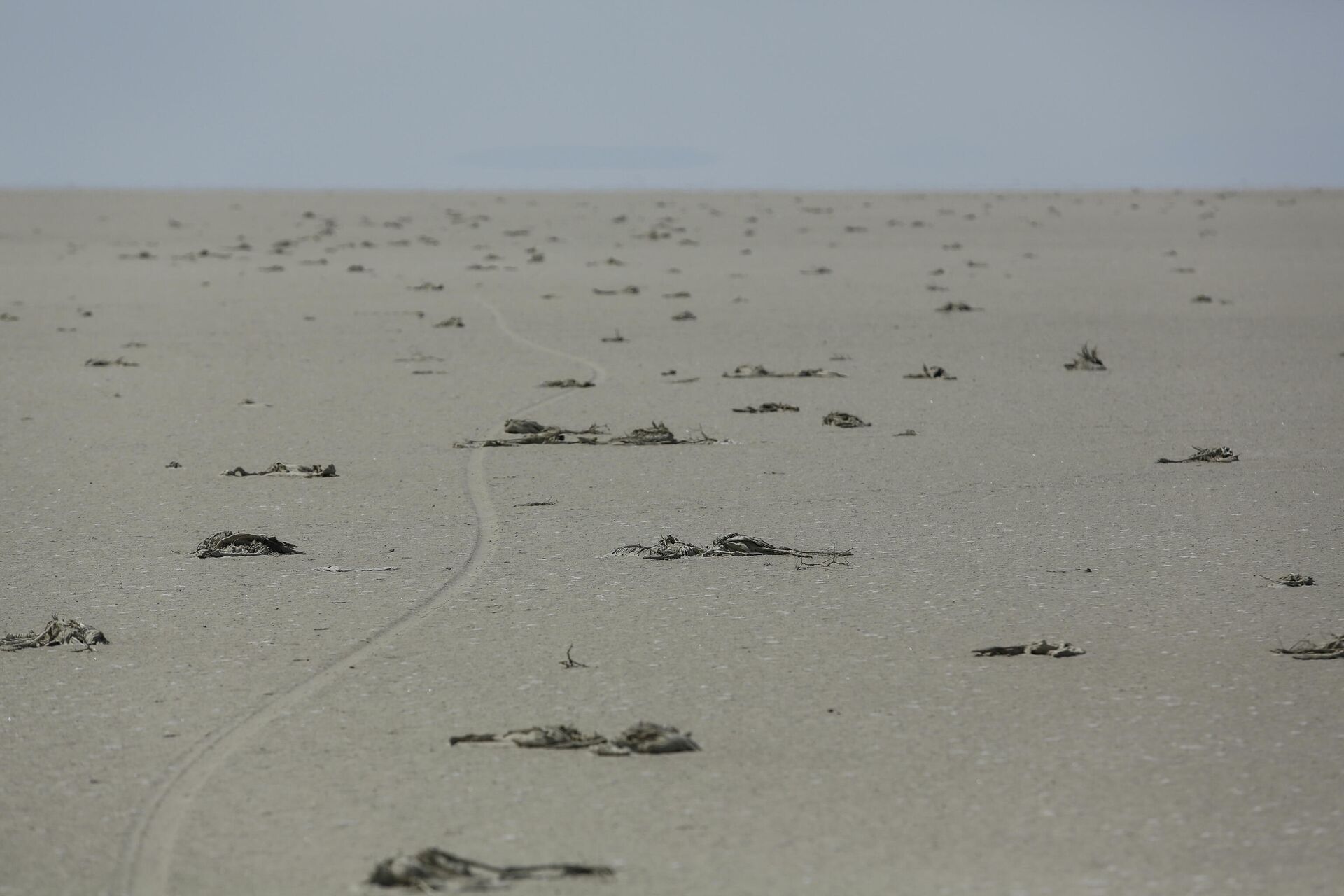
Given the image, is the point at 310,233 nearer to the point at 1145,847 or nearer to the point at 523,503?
the point at 523,503

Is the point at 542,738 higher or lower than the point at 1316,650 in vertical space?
lower

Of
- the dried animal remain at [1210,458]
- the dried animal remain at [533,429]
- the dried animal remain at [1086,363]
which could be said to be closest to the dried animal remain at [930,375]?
the dried animal remain at [1086,363]

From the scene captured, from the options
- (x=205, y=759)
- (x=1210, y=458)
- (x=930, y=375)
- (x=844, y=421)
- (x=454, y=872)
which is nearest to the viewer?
(x=454, y=872)

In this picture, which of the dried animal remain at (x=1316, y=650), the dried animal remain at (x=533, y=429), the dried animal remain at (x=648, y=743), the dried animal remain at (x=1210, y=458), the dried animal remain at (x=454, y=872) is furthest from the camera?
the dried animal remain at (x=533, y=429)

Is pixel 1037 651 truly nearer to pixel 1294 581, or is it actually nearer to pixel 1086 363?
pixel 1294 581

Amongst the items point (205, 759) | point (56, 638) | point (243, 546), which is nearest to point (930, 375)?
point (243, 546)

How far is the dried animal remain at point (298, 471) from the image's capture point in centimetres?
837

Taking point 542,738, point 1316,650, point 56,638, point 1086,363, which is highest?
point 1086,363

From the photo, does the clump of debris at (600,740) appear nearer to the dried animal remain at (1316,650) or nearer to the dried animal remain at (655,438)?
the dried animal remain at (1316,650)

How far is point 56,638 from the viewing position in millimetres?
5344

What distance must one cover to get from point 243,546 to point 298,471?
1819mm

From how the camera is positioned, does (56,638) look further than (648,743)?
Yes

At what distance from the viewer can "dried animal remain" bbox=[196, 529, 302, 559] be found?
660cm

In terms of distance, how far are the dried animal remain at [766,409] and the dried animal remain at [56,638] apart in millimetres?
5763
